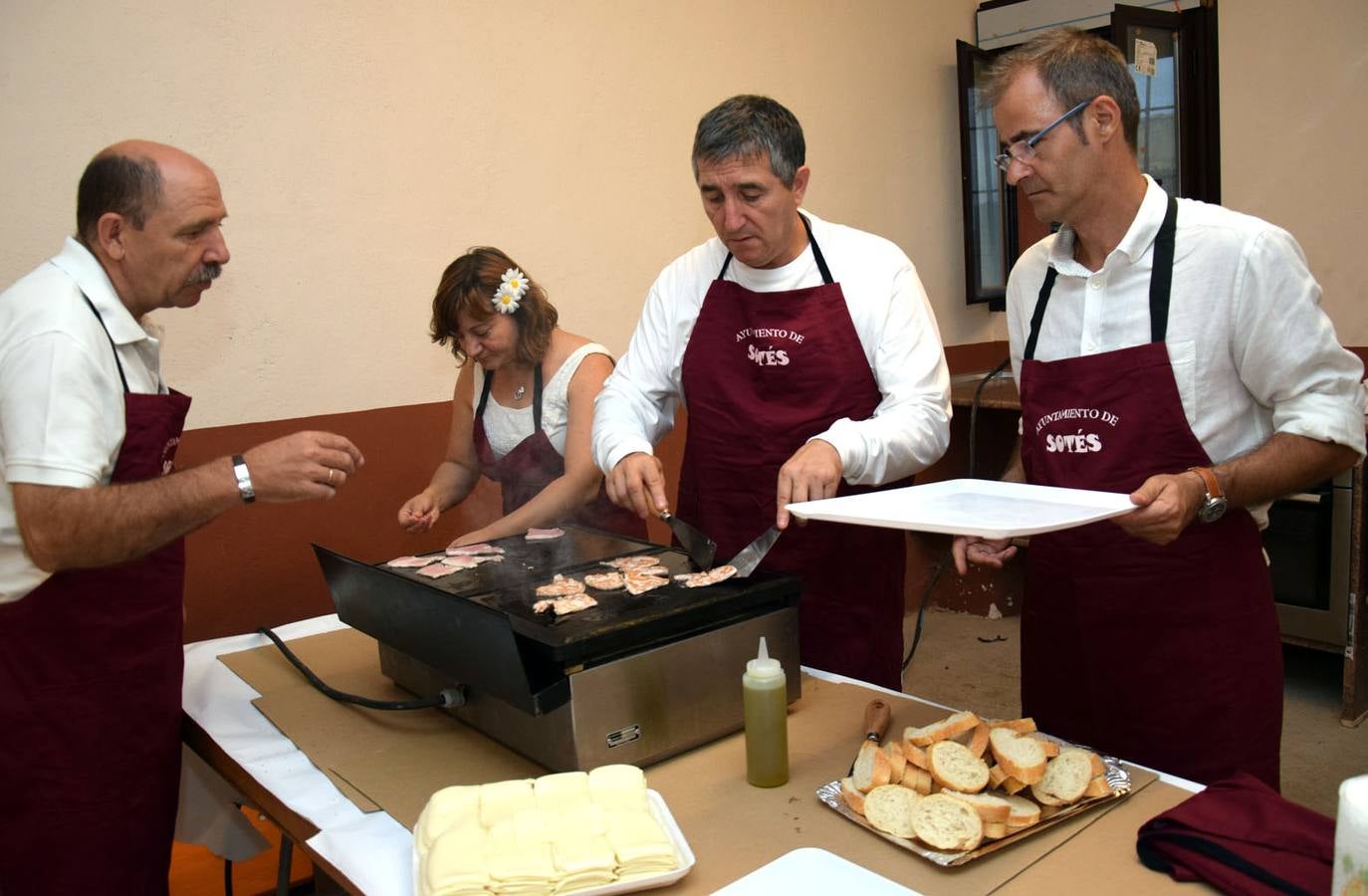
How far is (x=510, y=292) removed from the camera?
281cm

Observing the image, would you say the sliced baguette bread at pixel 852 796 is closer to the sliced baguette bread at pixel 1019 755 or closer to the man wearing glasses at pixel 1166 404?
the sliced baguette bread at pixel 1019 755

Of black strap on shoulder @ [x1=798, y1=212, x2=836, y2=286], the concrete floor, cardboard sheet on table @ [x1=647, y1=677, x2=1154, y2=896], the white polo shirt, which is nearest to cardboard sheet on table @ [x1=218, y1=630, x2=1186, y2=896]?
cardboard sheet on table @ [x1=647, y1=677, x2=1154, y2=896]

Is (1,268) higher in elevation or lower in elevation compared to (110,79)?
lower

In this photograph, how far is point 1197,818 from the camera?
1.32 meters

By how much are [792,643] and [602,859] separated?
0.64 m

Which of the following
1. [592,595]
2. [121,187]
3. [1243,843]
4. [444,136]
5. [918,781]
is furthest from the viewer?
[444,136]

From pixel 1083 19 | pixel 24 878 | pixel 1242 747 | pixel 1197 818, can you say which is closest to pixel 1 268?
pixel 24 878

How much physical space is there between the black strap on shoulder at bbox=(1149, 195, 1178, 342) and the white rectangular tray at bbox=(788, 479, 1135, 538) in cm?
44

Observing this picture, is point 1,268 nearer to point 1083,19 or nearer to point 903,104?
point 903,104

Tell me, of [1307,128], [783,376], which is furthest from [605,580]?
[1307,128]

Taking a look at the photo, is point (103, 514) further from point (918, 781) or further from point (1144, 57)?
point (1144, 57)

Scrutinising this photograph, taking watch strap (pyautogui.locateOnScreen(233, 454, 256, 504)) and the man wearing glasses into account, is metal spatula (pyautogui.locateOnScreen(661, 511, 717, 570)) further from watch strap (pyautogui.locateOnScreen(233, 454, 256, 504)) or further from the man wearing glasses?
watch strap (pyautogui.locateOnScreen(233, 454, 256, 504))

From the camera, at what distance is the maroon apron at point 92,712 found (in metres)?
1.86

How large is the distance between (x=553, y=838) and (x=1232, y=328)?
1494 mm
